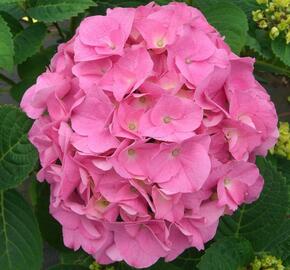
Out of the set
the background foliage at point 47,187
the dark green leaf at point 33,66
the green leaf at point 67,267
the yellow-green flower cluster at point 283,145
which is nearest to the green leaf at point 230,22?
the background foliage at point 47,187

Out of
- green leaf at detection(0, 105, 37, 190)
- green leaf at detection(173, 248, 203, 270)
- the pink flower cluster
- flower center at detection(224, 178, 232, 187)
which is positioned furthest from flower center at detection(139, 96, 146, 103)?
green leaf at detection(173, 248, 203, 270)

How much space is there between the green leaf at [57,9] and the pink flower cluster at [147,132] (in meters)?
0.18

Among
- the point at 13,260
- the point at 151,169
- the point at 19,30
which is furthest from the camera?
the point at 19,30

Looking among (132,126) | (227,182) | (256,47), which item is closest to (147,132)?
(132,126)

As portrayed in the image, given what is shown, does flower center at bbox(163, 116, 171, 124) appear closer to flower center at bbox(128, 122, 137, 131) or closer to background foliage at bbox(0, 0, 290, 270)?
flower center at bbox(128, 122, 137, 131)

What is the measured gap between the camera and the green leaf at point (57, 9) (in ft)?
3.37

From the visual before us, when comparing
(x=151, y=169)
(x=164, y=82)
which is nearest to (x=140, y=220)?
(x=151, y=169)

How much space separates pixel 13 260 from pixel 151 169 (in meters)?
0.41

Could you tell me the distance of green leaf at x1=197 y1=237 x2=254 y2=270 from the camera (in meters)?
0.86

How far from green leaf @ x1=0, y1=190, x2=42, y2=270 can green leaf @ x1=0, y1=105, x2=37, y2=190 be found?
111mm

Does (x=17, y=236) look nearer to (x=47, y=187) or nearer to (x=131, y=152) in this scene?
(x=47, y=187)

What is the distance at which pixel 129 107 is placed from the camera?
752 mm

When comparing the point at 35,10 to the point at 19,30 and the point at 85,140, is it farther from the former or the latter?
the point at 85,140

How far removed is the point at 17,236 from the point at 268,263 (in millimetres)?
430
